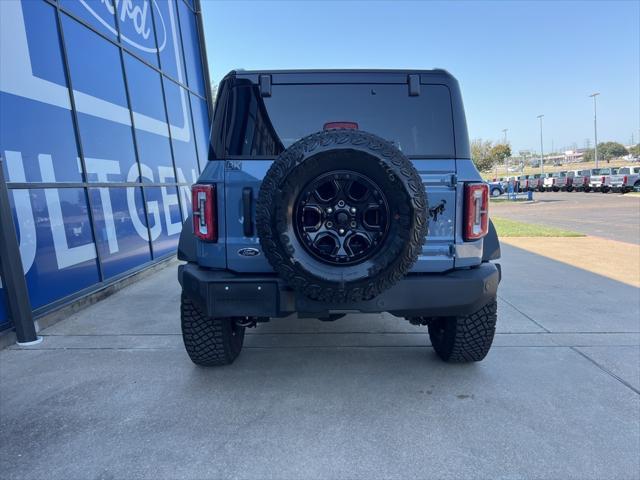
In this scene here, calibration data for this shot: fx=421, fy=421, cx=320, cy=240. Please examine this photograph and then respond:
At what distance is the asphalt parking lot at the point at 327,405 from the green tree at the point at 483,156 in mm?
38345

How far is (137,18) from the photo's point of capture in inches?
310

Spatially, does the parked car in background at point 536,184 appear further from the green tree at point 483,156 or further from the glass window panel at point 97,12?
the glass window panel at point 97,12

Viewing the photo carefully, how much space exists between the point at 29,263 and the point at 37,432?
2542 mm

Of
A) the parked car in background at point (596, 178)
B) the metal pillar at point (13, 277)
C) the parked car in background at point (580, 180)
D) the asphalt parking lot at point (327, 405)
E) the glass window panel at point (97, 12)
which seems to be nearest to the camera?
the asphalt parking lot at point (327, 405)

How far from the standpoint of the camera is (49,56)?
5.15 meters

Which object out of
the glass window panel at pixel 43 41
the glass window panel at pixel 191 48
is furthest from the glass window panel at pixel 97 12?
the glass window panel at pixel 191 48

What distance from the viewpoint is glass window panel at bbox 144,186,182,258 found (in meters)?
7.49

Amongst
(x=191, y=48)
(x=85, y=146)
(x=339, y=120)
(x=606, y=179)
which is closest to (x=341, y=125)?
(x=339, y=120)

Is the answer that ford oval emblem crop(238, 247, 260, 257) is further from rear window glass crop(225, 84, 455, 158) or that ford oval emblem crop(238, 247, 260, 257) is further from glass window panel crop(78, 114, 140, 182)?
glass window panel crop(78, 114, 140, 182)

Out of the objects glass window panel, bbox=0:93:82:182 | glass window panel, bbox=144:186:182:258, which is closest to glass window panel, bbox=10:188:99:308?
glass window panel, bbox=0:93:82:182

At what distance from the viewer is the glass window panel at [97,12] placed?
18.8ft

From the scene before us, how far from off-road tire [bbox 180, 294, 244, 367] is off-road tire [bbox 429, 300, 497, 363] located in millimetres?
1586

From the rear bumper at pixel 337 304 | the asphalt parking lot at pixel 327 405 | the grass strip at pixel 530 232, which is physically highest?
the rear bumper at pixel 337 304

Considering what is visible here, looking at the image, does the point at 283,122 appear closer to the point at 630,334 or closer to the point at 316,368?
the point at 316,368
